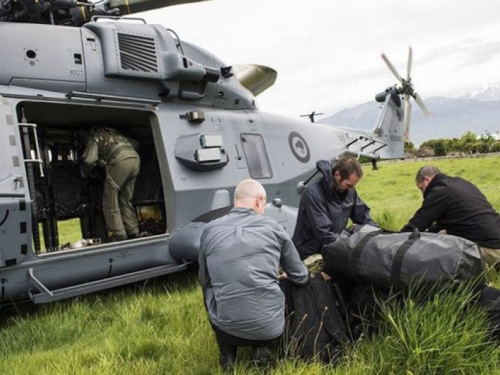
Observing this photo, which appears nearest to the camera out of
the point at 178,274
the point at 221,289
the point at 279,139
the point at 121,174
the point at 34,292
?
the point at 221,289

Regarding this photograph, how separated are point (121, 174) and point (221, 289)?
324cm

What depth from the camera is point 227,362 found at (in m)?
2.91

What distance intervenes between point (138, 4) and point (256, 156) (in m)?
2.40

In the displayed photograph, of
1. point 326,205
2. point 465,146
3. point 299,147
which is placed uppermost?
A: point 465,146

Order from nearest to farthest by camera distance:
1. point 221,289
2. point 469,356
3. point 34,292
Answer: point 469,356, point 221,289, point 34,292

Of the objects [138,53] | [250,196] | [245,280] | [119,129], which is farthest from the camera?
[119,129]

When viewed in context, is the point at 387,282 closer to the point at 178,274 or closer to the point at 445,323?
the point at 445,323

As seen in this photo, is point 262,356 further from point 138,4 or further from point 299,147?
point 299,147

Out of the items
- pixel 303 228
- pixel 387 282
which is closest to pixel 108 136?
pixel 303 228

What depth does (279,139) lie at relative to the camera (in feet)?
24.4

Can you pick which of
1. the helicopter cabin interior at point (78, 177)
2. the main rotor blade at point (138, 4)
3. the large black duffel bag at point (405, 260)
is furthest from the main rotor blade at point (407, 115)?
the large black duffel bag at point (405, 260)

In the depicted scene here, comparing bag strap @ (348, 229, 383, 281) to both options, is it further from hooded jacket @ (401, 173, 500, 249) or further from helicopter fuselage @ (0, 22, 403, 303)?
helicopter fuselage @ (0, 22, 403, 303)

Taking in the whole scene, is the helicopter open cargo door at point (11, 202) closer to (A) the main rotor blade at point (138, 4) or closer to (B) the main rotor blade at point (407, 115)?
(A) the main rotor blade at point (138, 4)

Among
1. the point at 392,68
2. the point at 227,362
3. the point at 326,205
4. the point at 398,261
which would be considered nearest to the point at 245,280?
the point at 227,362
